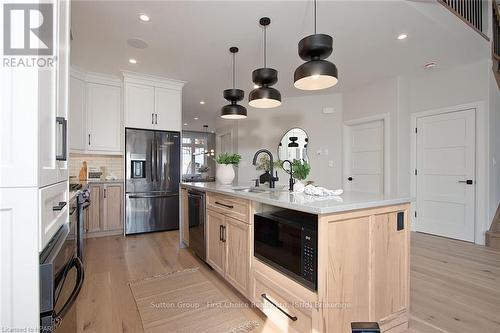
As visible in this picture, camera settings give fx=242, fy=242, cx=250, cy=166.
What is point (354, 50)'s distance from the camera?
3.18 meters

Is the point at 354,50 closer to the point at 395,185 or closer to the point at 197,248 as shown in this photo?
the point at 395,185

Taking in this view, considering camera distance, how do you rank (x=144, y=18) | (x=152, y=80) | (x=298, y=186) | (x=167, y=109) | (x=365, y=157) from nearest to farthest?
1. (x=298, y=186)
2. (x=144, y=18)
3. (x=152, y=80)
4. (x=167, y=109)
5. (x=365, y=157)

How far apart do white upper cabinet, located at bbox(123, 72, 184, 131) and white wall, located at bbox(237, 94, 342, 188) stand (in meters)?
2.21

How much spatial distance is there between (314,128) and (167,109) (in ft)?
9.93

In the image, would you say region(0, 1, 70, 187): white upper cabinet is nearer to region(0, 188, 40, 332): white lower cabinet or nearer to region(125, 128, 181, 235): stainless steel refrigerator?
region(0, 188, 40, 332): white lower cabinet

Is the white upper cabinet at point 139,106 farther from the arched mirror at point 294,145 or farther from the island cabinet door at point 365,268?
the island cabinet door at point 365,268

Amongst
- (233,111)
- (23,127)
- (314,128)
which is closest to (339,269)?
(23,127)

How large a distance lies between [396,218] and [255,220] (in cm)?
96

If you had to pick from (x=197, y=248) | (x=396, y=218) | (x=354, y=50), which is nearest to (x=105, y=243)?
(x=197, y=248)

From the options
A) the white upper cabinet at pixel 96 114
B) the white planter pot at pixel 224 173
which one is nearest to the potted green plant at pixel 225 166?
the white planter pot at pixel 224 173

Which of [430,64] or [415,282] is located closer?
[415,282]

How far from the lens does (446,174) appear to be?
3844 millimetres

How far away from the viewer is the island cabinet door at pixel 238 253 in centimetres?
190
